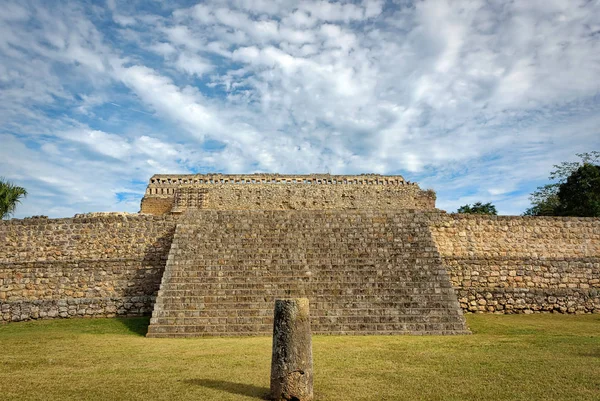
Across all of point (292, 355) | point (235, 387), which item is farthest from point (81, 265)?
point (292, 355)

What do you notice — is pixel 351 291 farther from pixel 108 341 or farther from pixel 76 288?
pixel 76 288

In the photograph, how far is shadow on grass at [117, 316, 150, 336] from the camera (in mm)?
10953

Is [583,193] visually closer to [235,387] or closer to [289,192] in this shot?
[289,192]

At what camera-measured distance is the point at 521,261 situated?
583 inches

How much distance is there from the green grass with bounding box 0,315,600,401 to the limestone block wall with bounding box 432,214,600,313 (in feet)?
8.29

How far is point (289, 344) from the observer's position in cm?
550

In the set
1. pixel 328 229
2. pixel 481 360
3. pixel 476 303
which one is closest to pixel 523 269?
pixel 476 303

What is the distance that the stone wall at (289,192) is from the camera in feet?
80.5

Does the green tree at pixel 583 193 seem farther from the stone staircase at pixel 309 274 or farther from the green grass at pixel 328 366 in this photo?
the green grass at pixel 328 366

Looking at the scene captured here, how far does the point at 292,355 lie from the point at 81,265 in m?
11.5

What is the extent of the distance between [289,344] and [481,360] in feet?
12.9

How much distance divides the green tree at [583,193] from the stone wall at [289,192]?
921cm

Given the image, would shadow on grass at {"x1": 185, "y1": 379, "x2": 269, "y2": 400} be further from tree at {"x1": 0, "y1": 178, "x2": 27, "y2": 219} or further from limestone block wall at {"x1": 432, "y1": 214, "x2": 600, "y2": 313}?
tree at {"x1": 0, "y1": 178, "x2": 27, "y2": 219}

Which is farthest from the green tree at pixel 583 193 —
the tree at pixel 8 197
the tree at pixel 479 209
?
the tree at pixel 8 197
